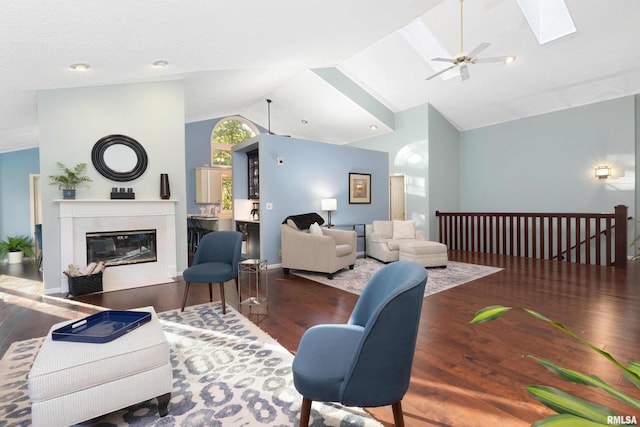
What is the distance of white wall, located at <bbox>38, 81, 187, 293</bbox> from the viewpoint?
3.96m

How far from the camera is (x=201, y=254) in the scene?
3.49 m

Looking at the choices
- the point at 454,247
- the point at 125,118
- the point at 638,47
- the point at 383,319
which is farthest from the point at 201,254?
the point at 638,47

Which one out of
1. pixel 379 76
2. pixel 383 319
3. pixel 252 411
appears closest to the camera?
pixel 383 319

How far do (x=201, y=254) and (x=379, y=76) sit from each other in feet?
18.2

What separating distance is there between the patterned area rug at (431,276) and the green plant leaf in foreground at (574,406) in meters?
3.27

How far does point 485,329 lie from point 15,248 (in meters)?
8.02

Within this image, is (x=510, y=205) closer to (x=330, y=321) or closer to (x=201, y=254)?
(x=330, y=321)

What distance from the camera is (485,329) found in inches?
108

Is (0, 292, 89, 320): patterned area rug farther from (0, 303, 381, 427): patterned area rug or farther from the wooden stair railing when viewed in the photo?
the wooden stair railing

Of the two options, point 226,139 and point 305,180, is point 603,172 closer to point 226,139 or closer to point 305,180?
point 305,180

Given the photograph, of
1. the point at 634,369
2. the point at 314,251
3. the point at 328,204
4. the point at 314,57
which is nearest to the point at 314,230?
the point at 314,251

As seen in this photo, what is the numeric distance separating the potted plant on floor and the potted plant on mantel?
330 centimetres

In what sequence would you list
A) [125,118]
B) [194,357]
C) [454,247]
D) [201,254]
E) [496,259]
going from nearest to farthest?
[194,357], [201,254], [125,118], [496,259], [454,247]

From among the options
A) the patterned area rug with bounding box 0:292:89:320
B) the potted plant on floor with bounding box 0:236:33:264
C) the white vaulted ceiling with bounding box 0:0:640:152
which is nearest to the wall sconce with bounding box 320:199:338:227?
the white vaulted ceiling with bounding box 0:0:640:152
